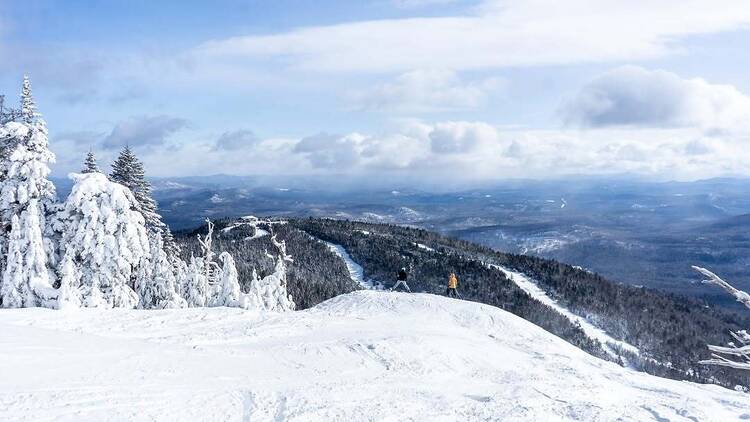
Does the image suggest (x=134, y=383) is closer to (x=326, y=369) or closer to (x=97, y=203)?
(x=326, y=369)

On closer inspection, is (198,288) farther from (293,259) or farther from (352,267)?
(352,267)

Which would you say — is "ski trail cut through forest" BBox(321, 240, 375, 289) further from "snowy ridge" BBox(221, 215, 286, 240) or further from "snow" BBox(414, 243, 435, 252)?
"snow" BBox(414, 243, 435, 252)

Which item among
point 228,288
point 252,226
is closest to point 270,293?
point 228,288

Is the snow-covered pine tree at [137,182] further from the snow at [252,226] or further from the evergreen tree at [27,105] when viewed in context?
the snow at [252,226]

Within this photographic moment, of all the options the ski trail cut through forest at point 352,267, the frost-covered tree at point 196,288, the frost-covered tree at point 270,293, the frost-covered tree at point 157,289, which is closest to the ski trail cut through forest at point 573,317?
the ski trail cut through forest at point 352,267

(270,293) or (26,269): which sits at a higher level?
(26,269)

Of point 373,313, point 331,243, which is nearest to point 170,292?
point 373,313
